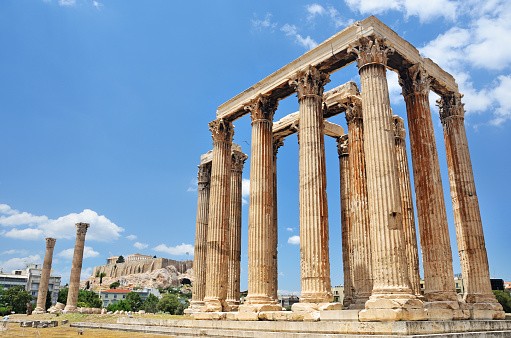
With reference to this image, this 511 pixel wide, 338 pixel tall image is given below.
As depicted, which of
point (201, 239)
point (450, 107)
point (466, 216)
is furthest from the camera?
point (201, 239)

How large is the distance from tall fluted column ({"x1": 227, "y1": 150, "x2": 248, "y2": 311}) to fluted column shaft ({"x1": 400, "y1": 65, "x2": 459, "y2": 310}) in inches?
534

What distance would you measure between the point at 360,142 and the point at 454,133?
5.58 m

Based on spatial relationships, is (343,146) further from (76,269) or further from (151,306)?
(151,306)

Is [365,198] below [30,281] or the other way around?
the other way around

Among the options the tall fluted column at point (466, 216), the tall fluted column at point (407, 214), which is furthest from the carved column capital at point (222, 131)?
the tall fluted column at point (466, 216)

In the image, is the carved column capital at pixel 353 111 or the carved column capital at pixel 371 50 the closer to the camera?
the carved column capital at pixel 371 50

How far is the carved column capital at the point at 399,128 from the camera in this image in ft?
91.4

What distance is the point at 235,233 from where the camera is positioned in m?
31.0

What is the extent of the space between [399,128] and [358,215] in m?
7.65

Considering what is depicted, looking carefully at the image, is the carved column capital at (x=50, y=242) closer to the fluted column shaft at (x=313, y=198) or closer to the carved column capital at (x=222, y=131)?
the carved column capital at (x=222, y=131)

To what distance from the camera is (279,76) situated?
25531 millimetres

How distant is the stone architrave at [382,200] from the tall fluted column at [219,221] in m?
12.2

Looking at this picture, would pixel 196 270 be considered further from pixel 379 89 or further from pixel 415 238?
pixel 379 89

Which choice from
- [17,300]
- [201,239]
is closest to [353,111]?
[201,239]
